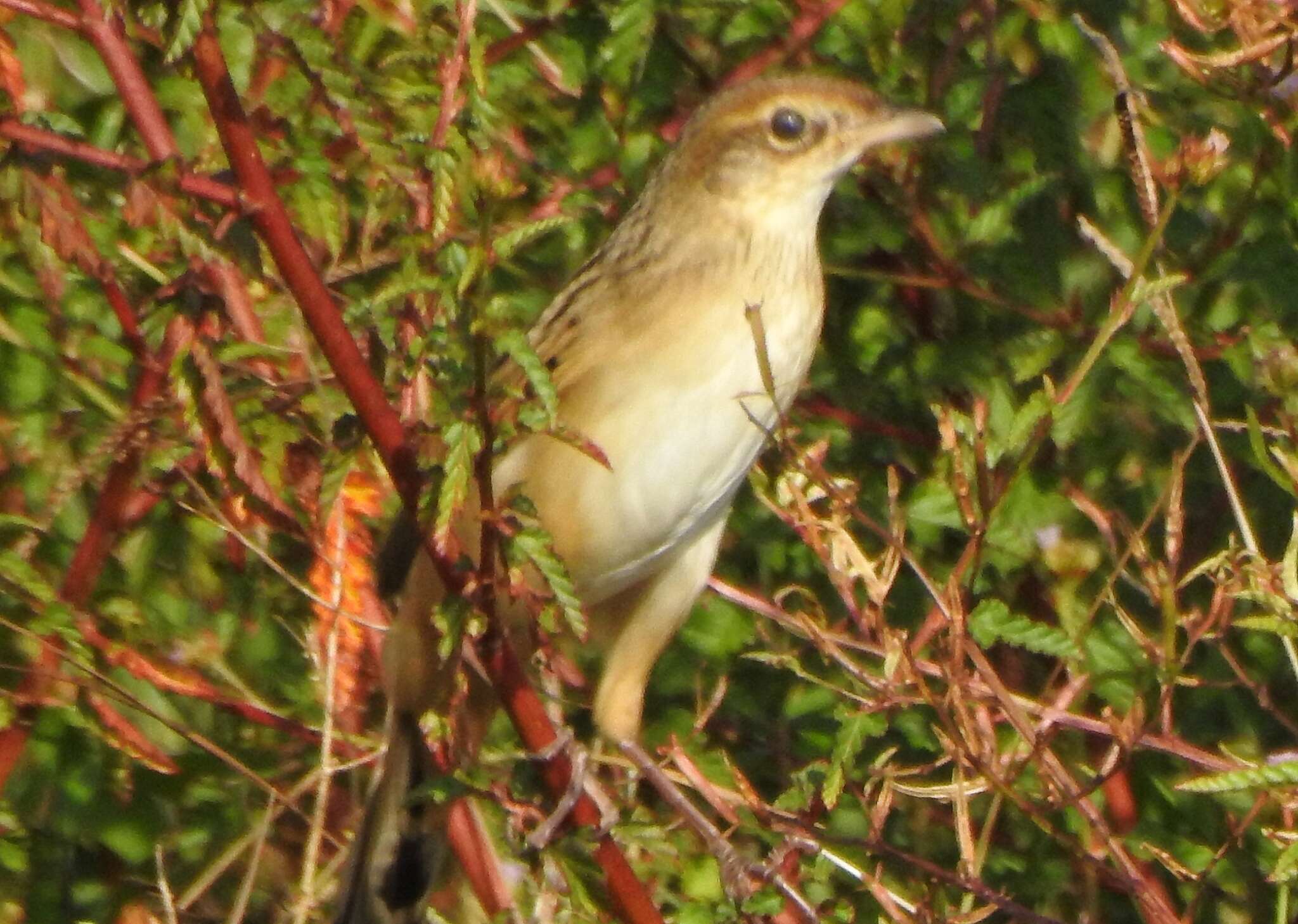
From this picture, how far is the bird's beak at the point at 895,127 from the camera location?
3.15 meters

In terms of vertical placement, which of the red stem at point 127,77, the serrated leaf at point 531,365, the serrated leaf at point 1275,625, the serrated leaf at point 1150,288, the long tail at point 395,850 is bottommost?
the long tail at point 395,850

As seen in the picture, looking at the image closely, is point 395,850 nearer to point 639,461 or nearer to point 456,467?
point 639,461

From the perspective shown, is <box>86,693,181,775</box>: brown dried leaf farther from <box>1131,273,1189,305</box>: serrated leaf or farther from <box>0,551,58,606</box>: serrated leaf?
<box>1131,273,1189,305</box>: serrated leaf

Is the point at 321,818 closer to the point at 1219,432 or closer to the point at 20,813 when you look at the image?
the point at 20,813

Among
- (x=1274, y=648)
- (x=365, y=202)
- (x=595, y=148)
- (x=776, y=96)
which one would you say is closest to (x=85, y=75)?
(x=365, y=202)

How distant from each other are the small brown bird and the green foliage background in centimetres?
14

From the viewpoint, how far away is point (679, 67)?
12.0 ft

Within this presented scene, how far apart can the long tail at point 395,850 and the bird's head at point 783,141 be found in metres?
1.01

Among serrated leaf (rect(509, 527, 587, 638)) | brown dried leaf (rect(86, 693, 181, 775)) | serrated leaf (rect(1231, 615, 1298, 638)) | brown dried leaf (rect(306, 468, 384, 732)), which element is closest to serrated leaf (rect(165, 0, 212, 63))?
serrated leaf (rect(509, 527, 587, 638))

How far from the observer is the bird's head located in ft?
10.5

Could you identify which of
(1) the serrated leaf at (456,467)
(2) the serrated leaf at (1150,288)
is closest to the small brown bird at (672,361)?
(2) the serrated leaf at (1150,288)

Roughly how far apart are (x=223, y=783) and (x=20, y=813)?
0.33 m

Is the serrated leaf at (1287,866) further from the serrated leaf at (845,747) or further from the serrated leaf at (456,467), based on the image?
the serrated leaf at (456,467)

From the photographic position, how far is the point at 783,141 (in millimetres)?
3268
